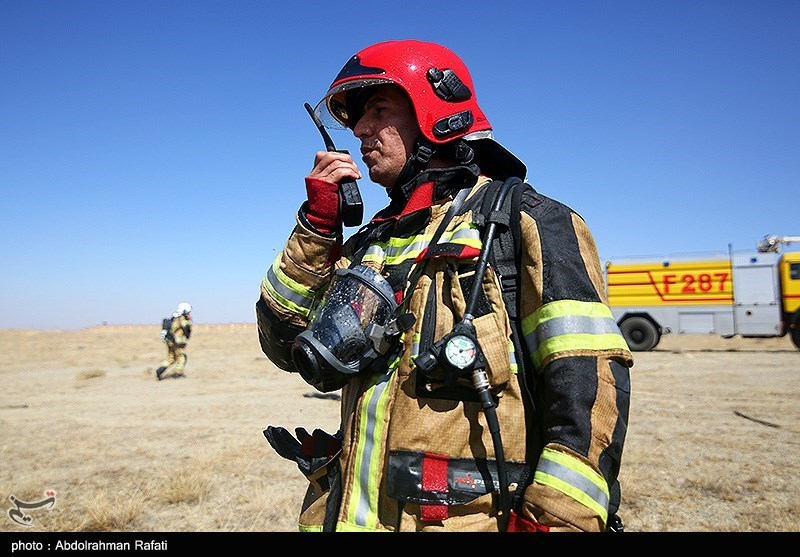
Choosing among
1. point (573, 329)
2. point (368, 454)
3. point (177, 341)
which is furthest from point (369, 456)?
point (177, 341)

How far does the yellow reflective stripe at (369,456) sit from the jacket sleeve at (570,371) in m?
0.49

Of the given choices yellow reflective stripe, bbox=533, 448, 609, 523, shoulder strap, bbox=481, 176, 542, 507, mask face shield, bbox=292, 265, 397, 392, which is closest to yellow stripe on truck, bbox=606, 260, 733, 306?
shoulder strap, bbox=481, 176, 542, 507

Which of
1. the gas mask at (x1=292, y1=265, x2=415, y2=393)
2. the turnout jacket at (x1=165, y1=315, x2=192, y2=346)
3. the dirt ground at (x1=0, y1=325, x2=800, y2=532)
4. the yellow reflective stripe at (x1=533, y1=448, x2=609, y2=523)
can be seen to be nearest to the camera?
the yellow reflective stripe at (x1=533, y1=448, x2=609, y2=523)

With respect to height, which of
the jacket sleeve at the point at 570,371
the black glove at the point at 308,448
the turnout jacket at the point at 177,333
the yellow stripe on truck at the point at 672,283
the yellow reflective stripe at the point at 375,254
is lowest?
the yellow stripe on truck at the point at 672,283

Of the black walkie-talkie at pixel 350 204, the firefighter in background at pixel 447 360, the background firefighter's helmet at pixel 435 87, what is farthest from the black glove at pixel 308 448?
the background firefighter's helmet at pixel 435 87

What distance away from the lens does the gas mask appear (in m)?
1.89

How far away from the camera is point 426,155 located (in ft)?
7.38

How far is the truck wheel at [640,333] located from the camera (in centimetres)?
1889

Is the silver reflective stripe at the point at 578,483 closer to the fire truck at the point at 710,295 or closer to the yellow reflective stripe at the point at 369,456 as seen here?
the yellow reflective stripe at the point at 369,456

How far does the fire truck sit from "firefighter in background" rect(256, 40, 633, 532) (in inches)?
702

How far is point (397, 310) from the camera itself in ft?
6.53

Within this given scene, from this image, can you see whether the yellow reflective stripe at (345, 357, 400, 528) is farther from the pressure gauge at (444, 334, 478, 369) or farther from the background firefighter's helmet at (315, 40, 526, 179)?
the background firefighter's helmet at (315, 40, 526, 179)

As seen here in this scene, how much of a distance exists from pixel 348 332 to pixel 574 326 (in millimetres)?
746

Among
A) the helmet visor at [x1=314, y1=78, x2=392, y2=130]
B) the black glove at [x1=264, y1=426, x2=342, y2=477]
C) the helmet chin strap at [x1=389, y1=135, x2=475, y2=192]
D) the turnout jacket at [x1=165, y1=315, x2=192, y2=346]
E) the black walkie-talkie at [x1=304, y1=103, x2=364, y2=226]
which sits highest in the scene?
the helmet visor at [x1=314, y1=78, x2=392, y2=130]
